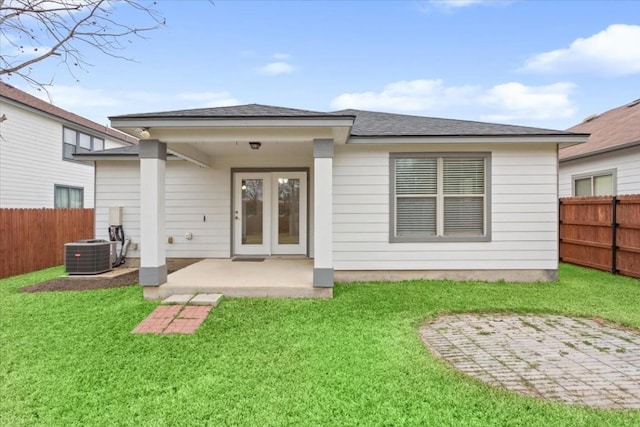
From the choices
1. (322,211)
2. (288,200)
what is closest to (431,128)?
(322,211)

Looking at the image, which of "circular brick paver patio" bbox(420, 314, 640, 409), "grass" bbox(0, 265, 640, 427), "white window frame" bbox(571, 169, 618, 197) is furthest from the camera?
"white window frame" bbox(571, 169, 618, 197)

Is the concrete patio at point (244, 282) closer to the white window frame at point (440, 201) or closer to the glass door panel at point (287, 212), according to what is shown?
the glass door panel at point (287, 212)

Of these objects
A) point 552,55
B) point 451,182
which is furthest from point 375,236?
point 552,55

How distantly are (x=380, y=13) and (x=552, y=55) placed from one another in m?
11.1

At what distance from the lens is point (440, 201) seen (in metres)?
6.52

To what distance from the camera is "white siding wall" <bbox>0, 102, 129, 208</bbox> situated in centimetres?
1145

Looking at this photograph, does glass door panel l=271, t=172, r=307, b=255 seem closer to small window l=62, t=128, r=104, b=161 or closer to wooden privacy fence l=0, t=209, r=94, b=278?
wooden privacy fence l=0, t=209, r=94, b=278

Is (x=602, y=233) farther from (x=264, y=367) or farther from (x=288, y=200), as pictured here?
(x=264, y=367)

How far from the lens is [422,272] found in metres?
6.53

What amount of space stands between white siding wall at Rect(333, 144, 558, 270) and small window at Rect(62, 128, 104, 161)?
1290cm

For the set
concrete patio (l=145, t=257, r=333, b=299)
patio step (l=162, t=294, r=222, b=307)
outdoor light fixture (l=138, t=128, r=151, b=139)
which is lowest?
patio step (l=162, t=294, r=222, b=307)

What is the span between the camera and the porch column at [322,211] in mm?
5410

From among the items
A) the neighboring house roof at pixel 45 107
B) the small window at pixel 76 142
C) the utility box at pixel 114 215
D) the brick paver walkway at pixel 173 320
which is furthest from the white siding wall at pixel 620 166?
the small window at pixel 76 142

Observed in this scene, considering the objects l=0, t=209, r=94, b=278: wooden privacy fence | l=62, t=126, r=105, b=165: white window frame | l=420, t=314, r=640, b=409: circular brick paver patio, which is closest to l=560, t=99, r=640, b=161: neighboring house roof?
l=420, t=314, r=640, b=409: circular brick paver patio
